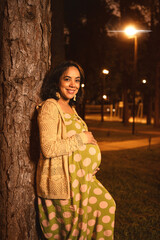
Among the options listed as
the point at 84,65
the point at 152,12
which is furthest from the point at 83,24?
the point at 152,12

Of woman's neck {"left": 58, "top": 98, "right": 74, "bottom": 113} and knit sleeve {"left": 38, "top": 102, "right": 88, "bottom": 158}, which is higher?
woman's neck {"left": 58, "top": 98, "right": 74, "bottom": 113}

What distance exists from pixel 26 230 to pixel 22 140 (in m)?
0.83

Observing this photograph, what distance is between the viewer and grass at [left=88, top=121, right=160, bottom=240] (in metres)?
3.94

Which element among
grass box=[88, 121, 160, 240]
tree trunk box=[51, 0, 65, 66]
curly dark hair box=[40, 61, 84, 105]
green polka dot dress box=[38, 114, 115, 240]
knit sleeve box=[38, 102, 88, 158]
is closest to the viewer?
knit sleeve box=[38, 102, 88, 158]

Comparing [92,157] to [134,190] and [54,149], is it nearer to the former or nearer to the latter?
A: [54,149]

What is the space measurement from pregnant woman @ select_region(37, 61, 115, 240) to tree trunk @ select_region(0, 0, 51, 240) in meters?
0.13

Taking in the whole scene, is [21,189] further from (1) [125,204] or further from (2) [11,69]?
(1) [125,204]

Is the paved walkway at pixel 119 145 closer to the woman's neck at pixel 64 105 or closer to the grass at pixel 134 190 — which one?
the grass at pixel 134 190

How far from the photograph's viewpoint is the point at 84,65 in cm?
2206

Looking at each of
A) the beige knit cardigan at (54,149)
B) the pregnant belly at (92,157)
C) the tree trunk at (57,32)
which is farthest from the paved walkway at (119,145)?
the beige knit cardigan at (54,149)

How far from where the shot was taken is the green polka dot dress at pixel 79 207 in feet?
7.43

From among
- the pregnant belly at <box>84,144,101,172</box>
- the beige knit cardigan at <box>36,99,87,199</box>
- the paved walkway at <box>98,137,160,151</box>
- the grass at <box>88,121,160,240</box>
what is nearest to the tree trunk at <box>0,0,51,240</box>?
the beige knit cardigan at <box>36,99,87,199</box>

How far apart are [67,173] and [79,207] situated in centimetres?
35

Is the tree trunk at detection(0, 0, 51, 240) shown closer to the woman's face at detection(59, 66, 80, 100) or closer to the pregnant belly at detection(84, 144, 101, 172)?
the woman's face at detection(59, 66, 80, 100)
